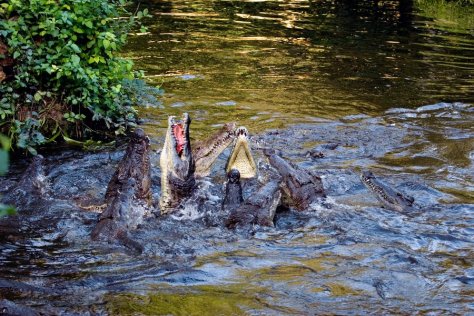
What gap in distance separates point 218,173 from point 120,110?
2111 mm

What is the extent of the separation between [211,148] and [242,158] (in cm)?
50

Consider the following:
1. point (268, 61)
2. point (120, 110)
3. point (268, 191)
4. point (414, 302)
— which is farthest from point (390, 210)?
point (268, 61)

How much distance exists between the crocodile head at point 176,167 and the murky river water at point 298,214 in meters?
0.30

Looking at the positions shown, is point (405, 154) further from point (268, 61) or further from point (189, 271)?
point (268, 61)

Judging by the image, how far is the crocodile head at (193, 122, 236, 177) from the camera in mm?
8987

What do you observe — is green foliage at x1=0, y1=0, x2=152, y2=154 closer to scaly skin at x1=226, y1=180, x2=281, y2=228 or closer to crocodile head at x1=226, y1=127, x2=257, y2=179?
crocodile head at x1=226, y1=127, x2=257, y2=179

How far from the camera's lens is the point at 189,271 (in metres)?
6.25

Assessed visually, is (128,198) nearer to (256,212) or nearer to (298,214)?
(256,212)

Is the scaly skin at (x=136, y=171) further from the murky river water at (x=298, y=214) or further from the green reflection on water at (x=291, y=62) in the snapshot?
the green reflection on water at (x=291, y=62)

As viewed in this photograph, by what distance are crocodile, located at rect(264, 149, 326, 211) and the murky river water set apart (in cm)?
22

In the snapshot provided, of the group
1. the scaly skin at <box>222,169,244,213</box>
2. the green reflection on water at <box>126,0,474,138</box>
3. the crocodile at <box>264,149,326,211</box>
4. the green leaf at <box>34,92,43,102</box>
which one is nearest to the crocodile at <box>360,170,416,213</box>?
the crocodile at <box>264,149,326,211</box>

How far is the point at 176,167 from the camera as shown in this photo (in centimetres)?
803

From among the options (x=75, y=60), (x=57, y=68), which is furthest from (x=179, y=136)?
(x=57, y=68)

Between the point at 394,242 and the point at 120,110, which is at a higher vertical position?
the point at 120,110
